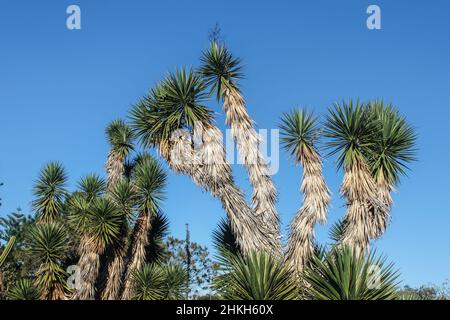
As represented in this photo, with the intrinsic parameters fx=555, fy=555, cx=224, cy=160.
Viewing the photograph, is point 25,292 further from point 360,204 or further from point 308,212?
point 360,204

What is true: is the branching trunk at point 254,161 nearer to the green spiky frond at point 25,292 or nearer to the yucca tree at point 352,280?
the yucca tree at point 352,280

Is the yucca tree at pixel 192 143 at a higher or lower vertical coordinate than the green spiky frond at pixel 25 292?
higher

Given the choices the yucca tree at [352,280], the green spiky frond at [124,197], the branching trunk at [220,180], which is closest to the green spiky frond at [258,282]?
the yucca tree at [352,280]

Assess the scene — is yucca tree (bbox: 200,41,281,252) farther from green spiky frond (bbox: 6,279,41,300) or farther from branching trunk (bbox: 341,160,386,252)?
green spiky frond (bbox: 6,279,41,300)

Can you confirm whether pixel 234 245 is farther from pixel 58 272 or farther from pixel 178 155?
pixel 58 272

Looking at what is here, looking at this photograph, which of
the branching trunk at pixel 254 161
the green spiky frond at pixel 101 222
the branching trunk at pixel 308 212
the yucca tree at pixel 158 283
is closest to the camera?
the branching trunk at pixel 308 212

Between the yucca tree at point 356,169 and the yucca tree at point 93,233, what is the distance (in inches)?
353

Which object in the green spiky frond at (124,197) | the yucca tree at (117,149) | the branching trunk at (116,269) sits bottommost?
the branching trunk at (116,269)

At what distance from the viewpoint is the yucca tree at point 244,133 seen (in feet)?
53.2

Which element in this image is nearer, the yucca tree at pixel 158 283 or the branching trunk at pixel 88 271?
the yucca tree at pixel 158 283

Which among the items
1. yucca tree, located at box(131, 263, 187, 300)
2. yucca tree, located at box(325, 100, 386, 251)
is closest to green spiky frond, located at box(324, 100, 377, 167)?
yucca tree, located at box(325, 100, 386, 251)

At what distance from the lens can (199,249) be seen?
145ft

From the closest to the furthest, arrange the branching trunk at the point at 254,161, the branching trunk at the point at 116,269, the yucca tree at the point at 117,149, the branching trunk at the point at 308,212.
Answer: the branching trunk at the point at 308,212
the branching trunk at the point at 254,161
the branching trunk at the point at 116,269
the yucca tree at the point at 117,149
